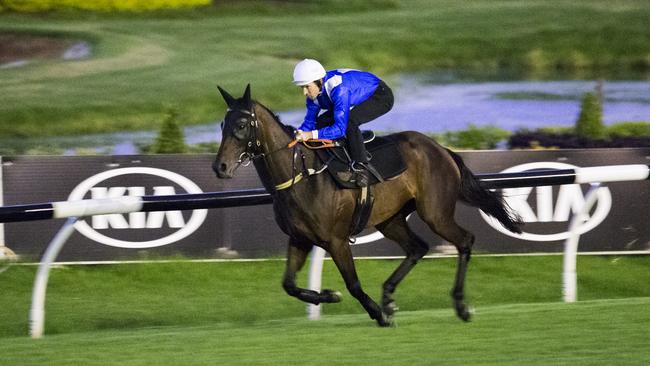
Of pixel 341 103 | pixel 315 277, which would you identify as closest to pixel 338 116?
pixel 341 103

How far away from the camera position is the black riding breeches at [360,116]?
6488 millimetres

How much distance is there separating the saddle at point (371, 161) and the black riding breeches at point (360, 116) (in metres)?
0.05

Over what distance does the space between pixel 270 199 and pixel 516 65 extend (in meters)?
17.5

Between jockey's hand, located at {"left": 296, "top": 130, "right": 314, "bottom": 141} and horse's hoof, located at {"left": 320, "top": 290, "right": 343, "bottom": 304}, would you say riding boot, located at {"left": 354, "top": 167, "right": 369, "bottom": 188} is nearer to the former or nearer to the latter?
jockey's hand, located at {"left": 296, "top": 130, "right": 314, "bottom": 141}

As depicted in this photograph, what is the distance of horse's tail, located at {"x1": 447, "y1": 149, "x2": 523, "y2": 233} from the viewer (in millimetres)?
7109

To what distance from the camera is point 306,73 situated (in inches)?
249

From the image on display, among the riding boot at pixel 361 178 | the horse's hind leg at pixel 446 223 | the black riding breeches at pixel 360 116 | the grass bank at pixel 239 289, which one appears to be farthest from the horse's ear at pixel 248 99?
the grass bank at pixel 239 289

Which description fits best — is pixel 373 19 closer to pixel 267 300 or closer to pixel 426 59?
pixel 426 59

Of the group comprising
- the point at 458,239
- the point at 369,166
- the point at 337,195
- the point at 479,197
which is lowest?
the point at 458,239

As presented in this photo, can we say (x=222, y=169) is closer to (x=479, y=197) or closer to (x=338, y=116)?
(x=338, y=116)

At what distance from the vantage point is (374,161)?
260 inches

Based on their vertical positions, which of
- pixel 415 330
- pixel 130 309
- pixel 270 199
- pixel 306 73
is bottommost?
pixel 130 309

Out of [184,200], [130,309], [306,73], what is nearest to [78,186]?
[130,309]

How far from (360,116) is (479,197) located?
3.15ft
